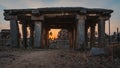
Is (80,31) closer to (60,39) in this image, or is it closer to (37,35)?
(37,35)

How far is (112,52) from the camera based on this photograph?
49.5 feet

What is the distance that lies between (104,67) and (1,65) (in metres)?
4.79

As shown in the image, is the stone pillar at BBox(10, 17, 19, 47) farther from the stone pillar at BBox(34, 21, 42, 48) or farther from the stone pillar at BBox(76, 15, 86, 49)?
the stone pillar at BBox(76, 15, 86, 49)

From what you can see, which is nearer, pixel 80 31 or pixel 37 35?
pixel 80 31

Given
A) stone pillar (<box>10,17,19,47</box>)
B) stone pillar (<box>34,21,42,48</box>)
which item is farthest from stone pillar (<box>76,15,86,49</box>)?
stone pillar (<box>10,17,19,47</box>)

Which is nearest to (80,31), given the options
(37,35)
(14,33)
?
(37,35)

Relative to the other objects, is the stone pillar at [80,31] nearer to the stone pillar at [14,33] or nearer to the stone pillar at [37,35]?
the stone pillar at [37,35]

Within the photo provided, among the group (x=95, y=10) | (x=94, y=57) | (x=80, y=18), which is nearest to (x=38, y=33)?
(x=80, y=18)

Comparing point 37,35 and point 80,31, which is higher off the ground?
point 80,31

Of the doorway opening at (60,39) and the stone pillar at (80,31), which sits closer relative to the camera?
the stone pillar at (80,31)

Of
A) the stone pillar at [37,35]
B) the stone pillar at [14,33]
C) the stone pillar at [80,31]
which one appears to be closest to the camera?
the stone pillar at [80,31]

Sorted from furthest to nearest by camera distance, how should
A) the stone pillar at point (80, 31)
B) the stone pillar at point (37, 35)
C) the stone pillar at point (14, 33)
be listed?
the stone pillar at point (14, 33), the stone pillar at point (37, 35), the stone pillar at point (80, 31)

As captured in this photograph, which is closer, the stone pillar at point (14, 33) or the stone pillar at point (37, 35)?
the stone pillar at point (37, 35)

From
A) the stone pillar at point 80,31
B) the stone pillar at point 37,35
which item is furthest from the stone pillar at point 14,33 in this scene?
the stone pillar at point 80,31
